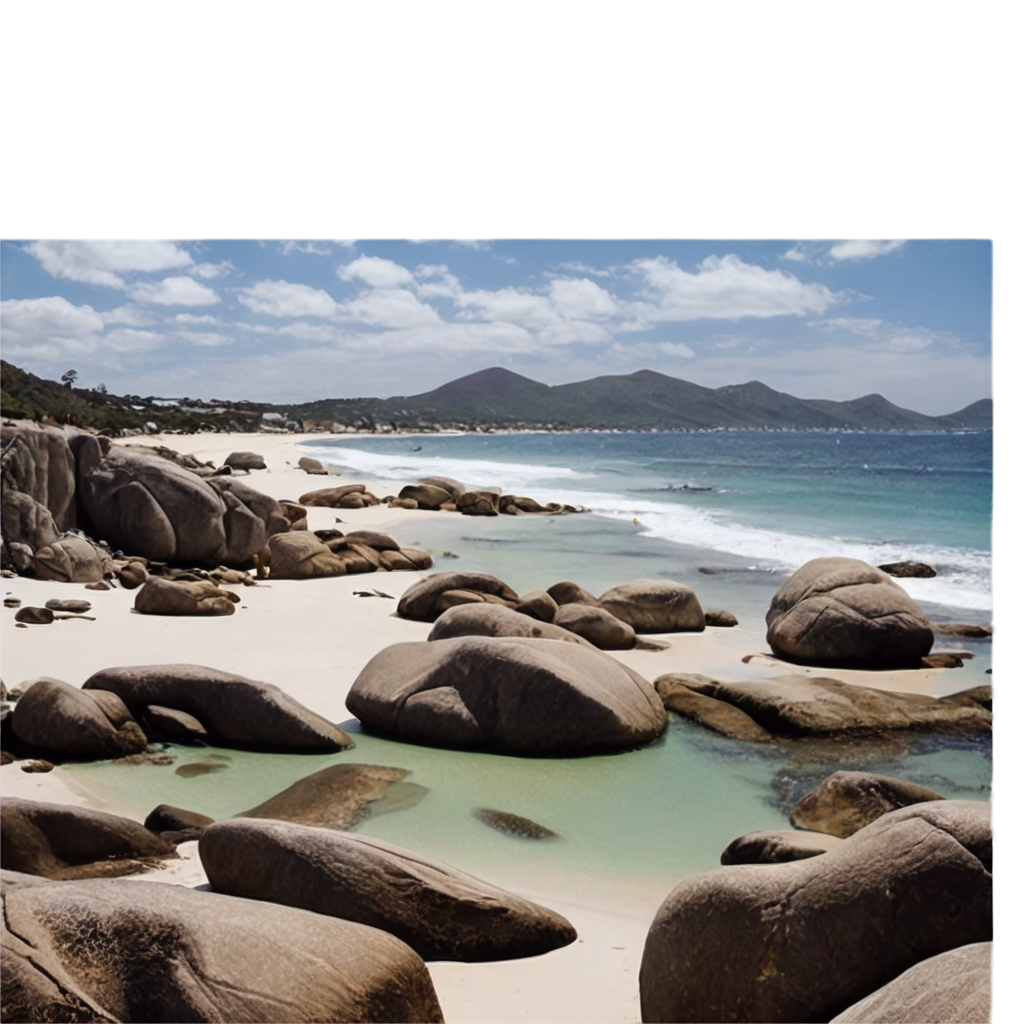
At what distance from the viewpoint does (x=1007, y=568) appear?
2188 mm

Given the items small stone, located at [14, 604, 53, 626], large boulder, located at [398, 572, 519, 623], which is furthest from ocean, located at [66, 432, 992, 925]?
small stone, located at [14, 604, 53, 626]

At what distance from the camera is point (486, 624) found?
6547 millimetres

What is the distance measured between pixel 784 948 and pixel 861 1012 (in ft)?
1.07

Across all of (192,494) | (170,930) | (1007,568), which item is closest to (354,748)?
(170,930)

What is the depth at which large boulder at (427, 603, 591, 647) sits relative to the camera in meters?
6.52

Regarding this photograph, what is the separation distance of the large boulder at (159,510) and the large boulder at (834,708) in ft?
20.0

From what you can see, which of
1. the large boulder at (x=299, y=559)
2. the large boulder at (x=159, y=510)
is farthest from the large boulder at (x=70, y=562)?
the large boulder at (x=299, y=559)

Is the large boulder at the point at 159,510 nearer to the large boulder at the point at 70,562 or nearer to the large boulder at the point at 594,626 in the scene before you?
the large boulder at the point at 70,562

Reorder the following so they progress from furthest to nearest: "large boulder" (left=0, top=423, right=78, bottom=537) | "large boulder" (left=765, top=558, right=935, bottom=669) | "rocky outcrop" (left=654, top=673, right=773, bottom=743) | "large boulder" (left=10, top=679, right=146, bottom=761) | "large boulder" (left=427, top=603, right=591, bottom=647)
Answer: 1. "large boulder" (left=0, top=423, right=78, bottom=537)
2. "large boulder" (left=765, top=558, right=935, bottom=669)
3. "large boulder" (left=427, top=603, right=591, bottom=647)
4. "rocky outcrop" (left=654, top=673, right=773, bottom=743)
5. "large boulder" (left=10, top=679, right=146, bottom=761)

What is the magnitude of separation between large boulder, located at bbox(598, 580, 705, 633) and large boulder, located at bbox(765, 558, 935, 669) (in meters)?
0.98

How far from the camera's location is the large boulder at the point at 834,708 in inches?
226

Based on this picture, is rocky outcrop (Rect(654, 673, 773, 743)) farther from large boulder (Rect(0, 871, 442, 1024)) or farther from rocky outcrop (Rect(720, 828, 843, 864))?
large boulder (Rect(0, 871, 442, 1024))

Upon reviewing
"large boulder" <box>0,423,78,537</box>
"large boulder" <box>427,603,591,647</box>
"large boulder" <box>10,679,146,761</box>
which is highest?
"large boulder" <box>0,423,78,537</box>

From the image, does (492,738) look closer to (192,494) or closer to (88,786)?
(88,786)
